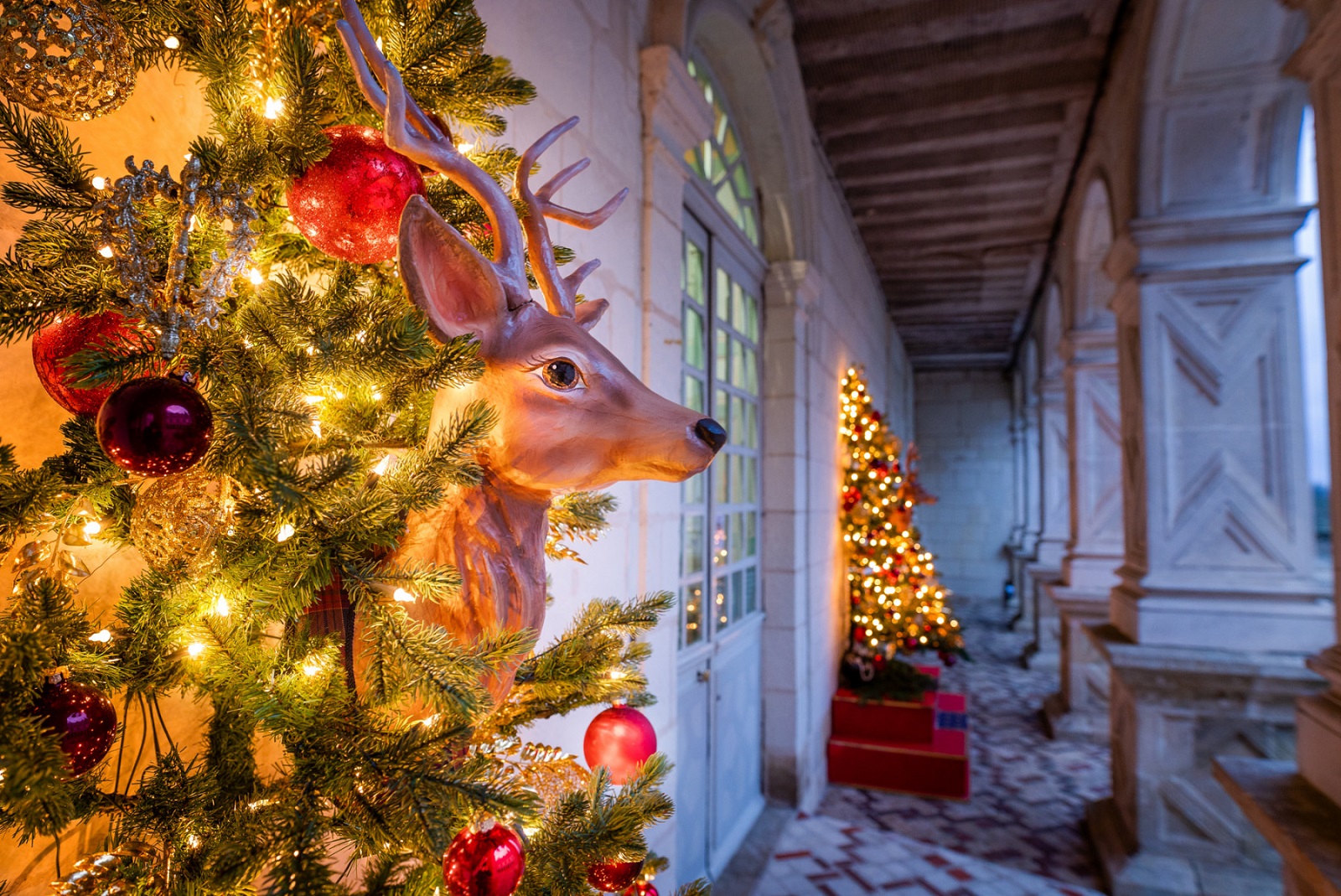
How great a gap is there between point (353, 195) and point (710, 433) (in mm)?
430

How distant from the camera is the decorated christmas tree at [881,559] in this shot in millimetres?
4816

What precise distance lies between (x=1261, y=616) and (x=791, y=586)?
1.99 m

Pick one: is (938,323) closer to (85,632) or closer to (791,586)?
(791,586)

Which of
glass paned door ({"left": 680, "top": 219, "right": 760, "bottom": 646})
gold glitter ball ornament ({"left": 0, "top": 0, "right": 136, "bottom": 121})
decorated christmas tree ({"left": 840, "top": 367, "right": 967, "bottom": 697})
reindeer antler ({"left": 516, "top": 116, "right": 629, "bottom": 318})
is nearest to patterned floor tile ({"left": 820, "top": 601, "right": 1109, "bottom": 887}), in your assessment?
decorated christmas tree ({"left": 840, "top": 367, "right": 967, "bottom": 697})

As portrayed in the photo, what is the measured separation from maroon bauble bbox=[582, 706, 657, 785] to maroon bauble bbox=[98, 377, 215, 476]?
61 cm

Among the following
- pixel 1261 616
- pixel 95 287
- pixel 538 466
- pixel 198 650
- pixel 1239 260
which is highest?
pixel 1239 260

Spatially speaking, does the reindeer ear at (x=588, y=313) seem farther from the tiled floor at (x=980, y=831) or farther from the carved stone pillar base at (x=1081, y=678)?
the carved stone pillar base at (x=1081, y=678)

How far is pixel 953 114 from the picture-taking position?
4078 mm

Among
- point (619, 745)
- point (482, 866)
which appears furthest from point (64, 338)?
point (619, 745)

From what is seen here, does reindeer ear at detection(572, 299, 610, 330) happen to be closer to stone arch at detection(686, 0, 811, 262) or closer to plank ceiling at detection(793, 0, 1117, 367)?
stone arch at detection(686, 0, 811, 262)

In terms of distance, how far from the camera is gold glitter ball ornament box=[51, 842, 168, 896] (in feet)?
1.76

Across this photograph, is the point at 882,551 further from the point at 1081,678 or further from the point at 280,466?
the point at 280,466

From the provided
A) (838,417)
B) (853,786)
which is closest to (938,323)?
(838,417)

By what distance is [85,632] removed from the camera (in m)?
0.53
